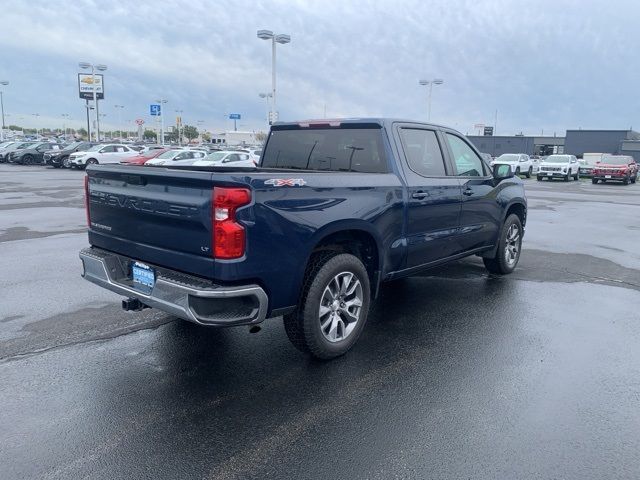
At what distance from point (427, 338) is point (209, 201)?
8.59 ft

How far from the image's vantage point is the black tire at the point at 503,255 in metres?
7.04

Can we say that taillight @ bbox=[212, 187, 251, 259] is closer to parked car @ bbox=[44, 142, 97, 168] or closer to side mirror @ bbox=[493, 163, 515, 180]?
side mirror @ bbox=[493, 163, 515, 180]

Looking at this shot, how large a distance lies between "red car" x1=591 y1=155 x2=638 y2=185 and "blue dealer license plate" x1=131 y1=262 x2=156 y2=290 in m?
33.4

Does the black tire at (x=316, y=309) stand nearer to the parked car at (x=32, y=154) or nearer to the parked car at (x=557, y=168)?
the parked car at (x=557, y=168)

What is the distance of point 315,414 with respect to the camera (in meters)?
3.53

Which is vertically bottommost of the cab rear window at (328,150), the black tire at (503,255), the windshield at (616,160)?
the black tire at (503,255)

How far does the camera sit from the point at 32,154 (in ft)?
127

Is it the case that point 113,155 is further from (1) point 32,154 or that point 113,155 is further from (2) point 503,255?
(2) point 503,255

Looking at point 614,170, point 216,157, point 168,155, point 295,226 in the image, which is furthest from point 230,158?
point 295,226

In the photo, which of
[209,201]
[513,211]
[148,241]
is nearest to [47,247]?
[148,241]

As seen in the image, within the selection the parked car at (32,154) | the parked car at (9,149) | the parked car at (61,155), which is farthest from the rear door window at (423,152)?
the parked car at (9,149)

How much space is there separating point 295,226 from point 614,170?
3292cm

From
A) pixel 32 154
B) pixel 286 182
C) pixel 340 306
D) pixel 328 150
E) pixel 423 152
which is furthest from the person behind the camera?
pixel 32 154

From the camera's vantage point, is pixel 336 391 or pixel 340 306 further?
pixel 340 306
